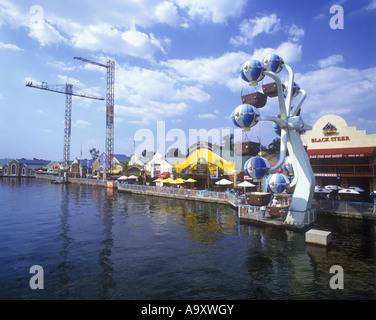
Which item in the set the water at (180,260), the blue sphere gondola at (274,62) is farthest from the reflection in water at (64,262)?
the blue sphere gondola at (274,62)

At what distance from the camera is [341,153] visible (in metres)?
30.0

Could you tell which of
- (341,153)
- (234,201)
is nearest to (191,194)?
(234,201)

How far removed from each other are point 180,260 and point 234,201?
16.5 metres

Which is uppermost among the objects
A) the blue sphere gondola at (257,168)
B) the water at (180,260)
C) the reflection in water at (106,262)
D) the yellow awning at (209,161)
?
the yellow awning at (209,161)

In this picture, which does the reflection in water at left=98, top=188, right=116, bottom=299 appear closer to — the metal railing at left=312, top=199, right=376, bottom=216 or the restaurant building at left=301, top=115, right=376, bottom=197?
the metal railing at left=312, top=199, right=376, bottom=216

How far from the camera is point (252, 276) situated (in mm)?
10367

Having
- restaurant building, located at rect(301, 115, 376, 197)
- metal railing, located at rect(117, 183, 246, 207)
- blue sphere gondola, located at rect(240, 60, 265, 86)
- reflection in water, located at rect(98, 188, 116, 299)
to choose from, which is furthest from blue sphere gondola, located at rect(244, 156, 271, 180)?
restaurant building, located at rect(301, 115, 376, 197)

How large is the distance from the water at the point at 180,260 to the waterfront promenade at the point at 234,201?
4.50ft

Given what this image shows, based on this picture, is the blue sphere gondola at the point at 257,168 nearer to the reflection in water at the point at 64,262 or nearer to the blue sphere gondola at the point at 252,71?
the blue sphere gondola at the point at 252,71

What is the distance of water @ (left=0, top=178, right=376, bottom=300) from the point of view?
29.9 ft

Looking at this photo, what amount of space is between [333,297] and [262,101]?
597 inches

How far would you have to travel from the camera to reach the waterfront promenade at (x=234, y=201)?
21.2 m

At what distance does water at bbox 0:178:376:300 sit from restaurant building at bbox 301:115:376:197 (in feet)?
38.2
